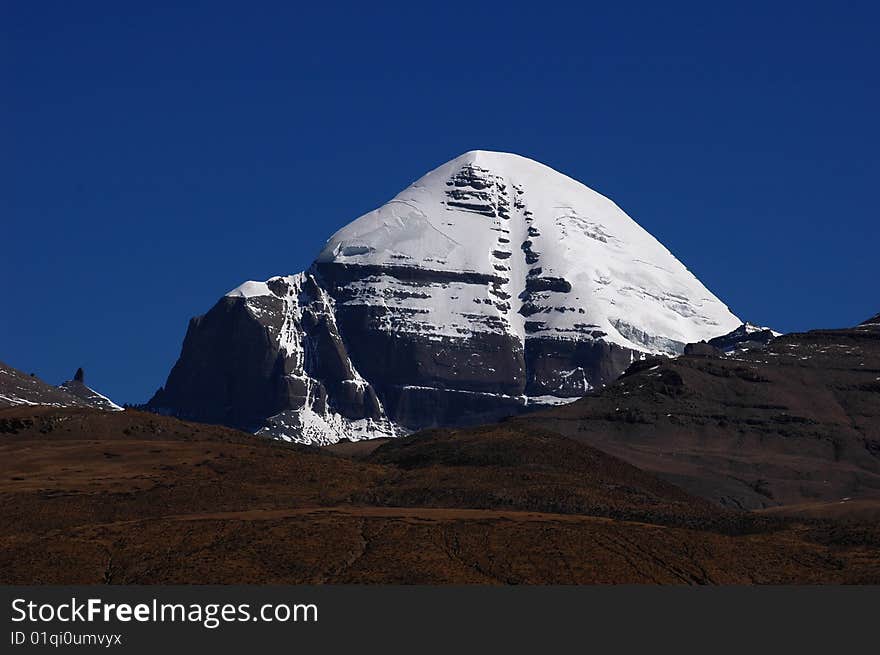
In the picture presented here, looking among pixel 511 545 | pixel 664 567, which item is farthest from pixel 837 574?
pixel 511 545

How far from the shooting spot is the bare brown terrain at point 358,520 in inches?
5266

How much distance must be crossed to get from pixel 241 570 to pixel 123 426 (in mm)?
64870

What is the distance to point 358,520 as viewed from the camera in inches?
5773

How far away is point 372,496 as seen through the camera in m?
164

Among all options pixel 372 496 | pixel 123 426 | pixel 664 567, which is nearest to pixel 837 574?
pixel 664 567

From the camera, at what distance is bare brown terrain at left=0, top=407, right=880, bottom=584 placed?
133750 mm

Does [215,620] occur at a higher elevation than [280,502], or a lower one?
lower

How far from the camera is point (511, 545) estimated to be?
138m

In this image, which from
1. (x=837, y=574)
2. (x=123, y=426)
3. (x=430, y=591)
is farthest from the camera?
(x=123, y=426)

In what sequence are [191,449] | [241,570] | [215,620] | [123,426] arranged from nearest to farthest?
[215,620]
[241,570]
[191,449]
[123,426]

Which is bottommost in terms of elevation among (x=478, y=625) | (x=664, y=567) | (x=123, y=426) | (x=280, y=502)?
(x=478, y=625)

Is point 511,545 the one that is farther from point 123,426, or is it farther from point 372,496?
point 123,426

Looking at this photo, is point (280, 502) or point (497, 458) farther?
point (497, 458)

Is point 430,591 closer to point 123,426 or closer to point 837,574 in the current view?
point 837,574
